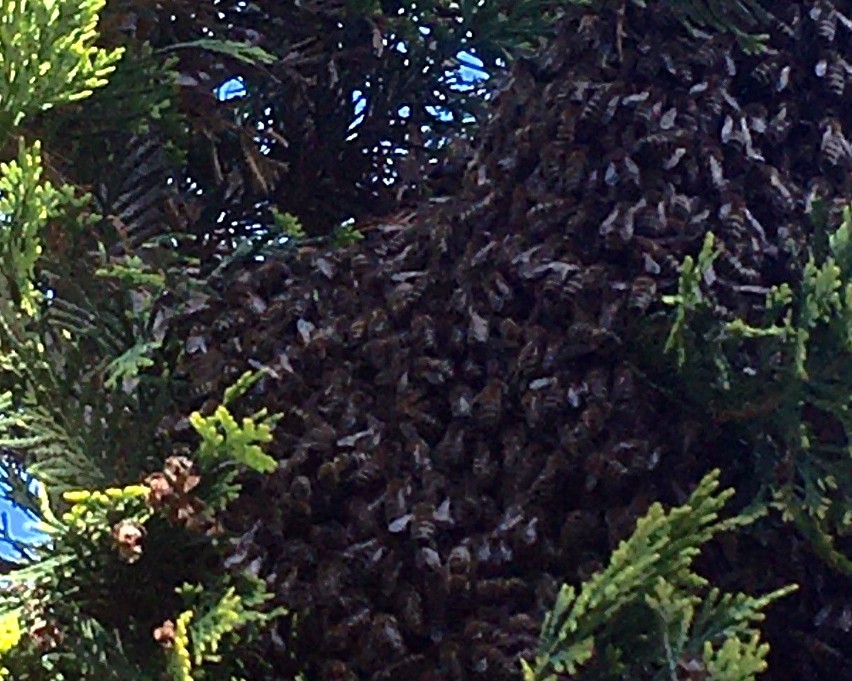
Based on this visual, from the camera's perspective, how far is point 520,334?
2012 mm

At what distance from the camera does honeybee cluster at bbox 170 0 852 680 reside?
1868mm

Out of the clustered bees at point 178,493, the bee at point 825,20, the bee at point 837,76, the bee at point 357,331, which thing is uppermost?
the bee at point 825,20

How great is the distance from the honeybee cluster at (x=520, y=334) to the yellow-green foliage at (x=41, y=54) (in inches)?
17.1

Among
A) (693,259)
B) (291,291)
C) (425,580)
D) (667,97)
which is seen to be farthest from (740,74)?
(425,580)

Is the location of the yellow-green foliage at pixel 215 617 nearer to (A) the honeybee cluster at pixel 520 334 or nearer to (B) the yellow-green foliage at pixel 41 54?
(A) the honeybee cluster at pixel 520 334

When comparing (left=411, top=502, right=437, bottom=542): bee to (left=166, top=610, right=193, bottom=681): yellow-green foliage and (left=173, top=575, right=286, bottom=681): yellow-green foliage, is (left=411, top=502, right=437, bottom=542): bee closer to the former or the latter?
(left=173, top=575, right=286, bottom=681): yellow-green foliage

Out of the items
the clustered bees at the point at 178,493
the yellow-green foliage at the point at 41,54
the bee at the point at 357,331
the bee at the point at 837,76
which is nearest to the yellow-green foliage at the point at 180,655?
the clustered bees at the point at 178,493

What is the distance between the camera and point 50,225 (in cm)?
223

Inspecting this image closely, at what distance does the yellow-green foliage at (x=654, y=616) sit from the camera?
5.45 ft

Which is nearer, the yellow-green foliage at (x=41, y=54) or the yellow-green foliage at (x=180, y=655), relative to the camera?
the yellow-green foliage at (x=180, y=655)

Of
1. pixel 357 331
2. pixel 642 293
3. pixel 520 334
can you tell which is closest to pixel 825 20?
pixel 642 293

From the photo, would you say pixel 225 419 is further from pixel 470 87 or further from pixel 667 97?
pixel 470 87

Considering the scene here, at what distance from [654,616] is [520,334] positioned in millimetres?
463

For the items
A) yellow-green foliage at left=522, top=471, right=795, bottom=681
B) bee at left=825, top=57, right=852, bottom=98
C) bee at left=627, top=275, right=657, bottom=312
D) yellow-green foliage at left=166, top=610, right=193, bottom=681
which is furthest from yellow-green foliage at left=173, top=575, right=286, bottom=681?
bee at left=825, top=57, right=852, bottom=98
